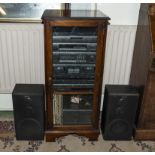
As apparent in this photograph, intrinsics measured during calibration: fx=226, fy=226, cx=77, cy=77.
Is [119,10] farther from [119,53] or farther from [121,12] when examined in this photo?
[119,53]

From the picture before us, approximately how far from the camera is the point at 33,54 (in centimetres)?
215

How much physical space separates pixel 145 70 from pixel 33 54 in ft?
3.38

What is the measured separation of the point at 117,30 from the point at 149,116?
82 cm

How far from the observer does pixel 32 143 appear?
201 centimetres

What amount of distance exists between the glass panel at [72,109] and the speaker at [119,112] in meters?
0.16

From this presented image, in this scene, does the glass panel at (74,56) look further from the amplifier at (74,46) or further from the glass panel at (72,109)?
the glass panel at (72,109)

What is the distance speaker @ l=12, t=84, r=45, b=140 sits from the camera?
185 cm

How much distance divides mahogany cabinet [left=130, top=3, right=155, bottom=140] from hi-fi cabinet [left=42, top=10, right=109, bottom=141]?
1.18 ft

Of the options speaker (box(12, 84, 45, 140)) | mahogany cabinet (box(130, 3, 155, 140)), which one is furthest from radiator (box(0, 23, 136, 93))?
speaker (box(12, 84, 45, 140))

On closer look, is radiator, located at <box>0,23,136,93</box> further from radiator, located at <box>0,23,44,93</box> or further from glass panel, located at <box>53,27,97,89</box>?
glass panel, located at <box>53,27,97,89</box>

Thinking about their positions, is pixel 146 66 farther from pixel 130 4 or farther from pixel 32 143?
pixel 32 143

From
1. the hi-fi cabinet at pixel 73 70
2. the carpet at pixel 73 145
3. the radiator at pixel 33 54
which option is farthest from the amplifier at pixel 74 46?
the carpet at pixel 73 145

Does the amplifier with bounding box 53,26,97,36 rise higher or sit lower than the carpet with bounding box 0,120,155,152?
higher

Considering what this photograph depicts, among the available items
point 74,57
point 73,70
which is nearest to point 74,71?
point 73,70
